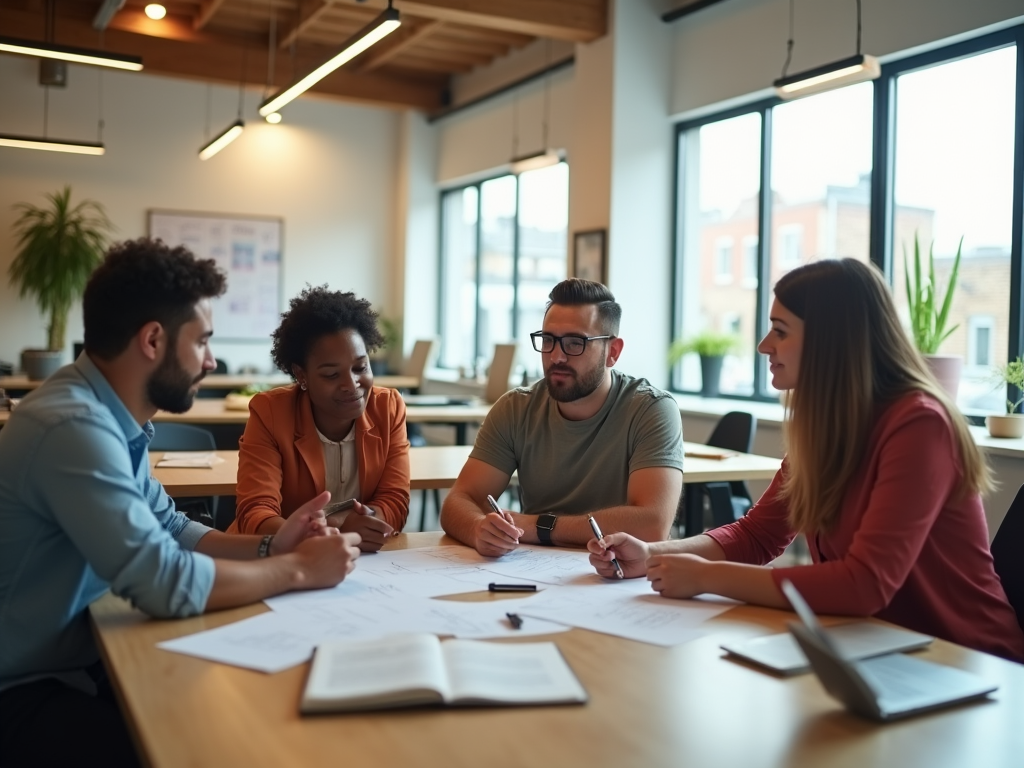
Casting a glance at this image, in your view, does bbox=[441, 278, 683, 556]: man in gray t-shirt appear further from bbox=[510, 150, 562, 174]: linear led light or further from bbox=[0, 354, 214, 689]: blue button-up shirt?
bbox=[510, 150, 562, 174]: linear led light

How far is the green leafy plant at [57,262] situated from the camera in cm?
807

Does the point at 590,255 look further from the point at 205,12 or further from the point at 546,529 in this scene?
the point at 546,529

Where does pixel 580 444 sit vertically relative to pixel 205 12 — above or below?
below

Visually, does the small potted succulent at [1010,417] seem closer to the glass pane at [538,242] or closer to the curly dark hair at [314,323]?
the curly dark hair at [314,323]

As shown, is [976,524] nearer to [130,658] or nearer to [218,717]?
[218,717]

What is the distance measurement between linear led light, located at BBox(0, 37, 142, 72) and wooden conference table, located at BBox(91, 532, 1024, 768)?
4.86 meters

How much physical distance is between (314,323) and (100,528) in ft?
3.41

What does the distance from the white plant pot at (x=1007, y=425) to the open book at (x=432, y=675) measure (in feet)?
12.0

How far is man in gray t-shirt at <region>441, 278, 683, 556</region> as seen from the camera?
2.41m

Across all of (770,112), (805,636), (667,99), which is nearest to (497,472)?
(805,636)

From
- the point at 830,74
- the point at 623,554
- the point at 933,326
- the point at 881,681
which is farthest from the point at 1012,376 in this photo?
the point at 881,681

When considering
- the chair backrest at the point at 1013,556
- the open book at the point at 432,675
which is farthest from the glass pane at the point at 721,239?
the open book at the point at 432,675

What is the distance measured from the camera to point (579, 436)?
8.36 feet

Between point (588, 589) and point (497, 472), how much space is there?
0.80 metres
